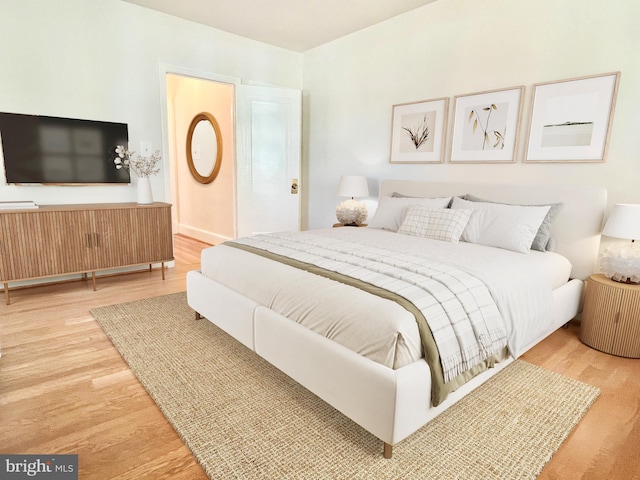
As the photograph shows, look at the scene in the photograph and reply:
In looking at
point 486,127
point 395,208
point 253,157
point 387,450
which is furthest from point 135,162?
point 387,450

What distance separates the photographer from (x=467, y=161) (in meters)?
3.53

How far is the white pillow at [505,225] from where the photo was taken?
2697 mm

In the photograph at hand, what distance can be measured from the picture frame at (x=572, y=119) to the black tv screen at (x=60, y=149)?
3.93m

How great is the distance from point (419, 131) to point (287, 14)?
187 cm

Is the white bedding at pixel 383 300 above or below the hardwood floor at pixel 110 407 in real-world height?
above

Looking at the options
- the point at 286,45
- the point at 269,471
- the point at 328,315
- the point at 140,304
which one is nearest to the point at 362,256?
the point at 328,315

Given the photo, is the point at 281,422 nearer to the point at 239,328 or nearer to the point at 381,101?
the point at 239,328

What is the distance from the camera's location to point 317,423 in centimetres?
174

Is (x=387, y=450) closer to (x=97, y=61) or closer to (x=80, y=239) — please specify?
(x=80, y=239)

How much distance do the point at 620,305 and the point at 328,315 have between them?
2.04 meters

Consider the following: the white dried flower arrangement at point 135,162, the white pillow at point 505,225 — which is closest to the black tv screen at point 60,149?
the white dried flower arrangement at point 135,162

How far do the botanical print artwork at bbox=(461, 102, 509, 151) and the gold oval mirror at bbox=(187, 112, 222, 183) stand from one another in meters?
3.48

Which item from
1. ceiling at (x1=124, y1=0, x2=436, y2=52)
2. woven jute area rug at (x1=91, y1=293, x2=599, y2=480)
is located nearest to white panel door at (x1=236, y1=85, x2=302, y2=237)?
ceiling at (x1=124, y1=0, x2=436, y2=52)

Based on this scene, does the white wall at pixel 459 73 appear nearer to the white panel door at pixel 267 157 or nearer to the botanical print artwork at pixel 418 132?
the botanical print artwork at pixel 418 132
